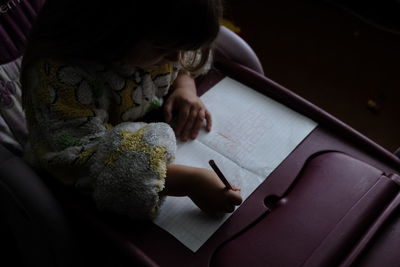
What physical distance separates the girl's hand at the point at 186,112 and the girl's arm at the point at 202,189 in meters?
0.11

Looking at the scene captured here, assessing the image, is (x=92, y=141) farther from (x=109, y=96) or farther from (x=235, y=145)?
(x=235, y=145)

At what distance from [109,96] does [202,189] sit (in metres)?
0.18

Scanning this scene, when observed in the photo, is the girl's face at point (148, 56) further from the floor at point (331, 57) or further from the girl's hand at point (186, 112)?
the floor at point (331, 57)

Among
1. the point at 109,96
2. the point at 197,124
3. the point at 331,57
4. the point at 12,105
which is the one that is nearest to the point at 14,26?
the point at 12,105

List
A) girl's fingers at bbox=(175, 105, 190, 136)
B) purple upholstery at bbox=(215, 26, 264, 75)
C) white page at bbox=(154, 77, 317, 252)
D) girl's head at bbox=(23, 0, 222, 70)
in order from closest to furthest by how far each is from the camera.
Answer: girl's head at bbox=(23, 0, 222, 70) < white page at bbox=(154, 77, 317, 252) < girl's fingers at bbox=(175, 105, 190, 136) < purple upholstery at bbox=(215, 26, 264, 75)

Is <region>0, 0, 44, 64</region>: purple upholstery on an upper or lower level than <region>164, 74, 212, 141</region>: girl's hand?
upper

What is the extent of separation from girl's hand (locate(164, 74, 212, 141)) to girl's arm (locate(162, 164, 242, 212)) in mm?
114

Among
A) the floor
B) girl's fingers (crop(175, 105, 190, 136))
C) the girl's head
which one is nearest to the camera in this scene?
the girl's head

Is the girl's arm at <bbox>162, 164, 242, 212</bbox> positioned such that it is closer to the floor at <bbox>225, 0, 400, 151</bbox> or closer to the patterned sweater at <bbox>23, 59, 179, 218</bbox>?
the patterned sweater at <bbox>23, 59, 179, 218</bbox>

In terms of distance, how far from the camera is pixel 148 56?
56 cm

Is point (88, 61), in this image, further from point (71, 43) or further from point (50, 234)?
point (50, 234)

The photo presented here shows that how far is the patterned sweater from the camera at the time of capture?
1.80 feet

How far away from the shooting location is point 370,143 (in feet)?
2.31

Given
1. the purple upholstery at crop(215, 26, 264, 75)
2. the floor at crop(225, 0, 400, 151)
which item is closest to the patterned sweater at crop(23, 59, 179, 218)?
the purple upholstery at crop(215, 26, 264, 75)
